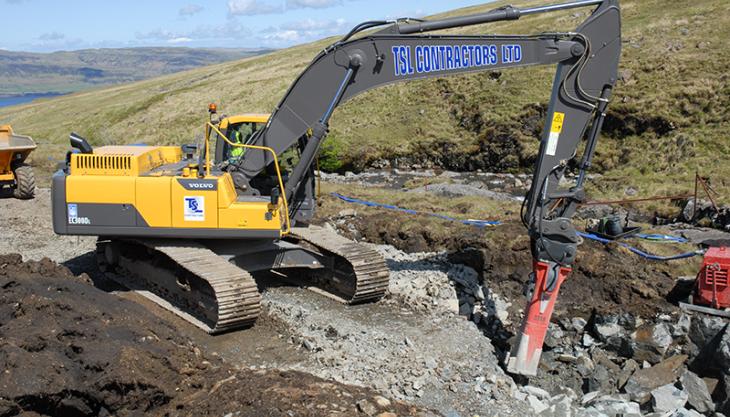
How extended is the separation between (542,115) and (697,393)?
2268cm

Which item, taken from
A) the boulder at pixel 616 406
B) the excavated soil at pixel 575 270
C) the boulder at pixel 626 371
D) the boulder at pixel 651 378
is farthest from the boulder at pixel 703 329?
the boulder at pixel 616 406

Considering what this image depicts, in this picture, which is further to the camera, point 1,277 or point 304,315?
point 304,315

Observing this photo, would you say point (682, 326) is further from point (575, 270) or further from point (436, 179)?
point (436, 179)

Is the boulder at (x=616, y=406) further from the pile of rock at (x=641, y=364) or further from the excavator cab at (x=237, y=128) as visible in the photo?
the excavator cab at (x=237, y=128)

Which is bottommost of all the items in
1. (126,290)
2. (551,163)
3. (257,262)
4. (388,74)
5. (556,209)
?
(126,290)

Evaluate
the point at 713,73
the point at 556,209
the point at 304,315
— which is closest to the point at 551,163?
the point at 556,209

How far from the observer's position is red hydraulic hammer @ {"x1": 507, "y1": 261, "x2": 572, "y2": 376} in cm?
877

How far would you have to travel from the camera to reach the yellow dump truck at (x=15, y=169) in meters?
17.5

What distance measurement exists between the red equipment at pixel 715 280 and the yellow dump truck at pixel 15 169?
15694 millimetres

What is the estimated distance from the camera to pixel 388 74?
31.7 ft

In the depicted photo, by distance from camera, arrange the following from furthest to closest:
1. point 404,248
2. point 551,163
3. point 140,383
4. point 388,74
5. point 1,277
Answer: point 404,248
point 388,74
point 551,163
point 1,277
point 140,383

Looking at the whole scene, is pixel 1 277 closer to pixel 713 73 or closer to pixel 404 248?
pixel 404 248

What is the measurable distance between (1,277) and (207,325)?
2643 mm

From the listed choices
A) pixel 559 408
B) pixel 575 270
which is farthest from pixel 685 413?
pixel 575 270
